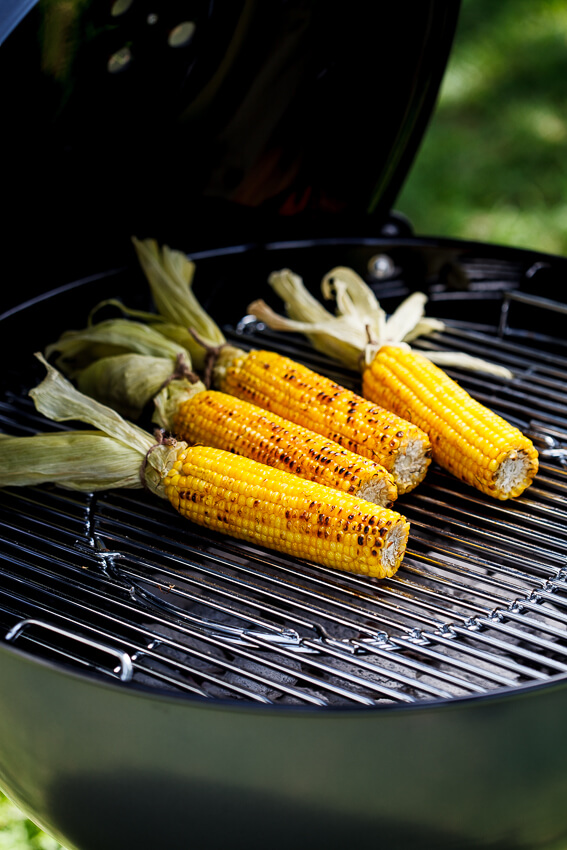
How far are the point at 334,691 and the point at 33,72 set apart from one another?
129 centimetres

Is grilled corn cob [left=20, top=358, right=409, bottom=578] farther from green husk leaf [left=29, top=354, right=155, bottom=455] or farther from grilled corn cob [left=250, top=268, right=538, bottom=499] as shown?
grilled corn cob [left=250, top=268, right=538, bottom=499]

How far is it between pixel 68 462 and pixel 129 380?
0.31 m

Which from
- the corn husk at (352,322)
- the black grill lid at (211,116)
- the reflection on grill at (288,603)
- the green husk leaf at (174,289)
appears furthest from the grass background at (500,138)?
the reflection on grill at (288,603)

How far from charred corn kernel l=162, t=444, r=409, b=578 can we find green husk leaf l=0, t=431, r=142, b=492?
9 cm

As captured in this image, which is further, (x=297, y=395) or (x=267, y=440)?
(x=297, y=395)

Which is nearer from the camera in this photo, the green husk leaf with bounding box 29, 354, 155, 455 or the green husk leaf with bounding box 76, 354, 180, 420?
the green husk leaf with bounding box 29, 354, 155, 455

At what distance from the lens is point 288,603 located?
4.97ft

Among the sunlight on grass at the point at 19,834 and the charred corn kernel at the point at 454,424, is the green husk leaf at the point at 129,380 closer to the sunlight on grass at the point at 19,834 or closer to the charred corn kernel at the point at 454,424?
the charred corn kernel at the point at 454,424

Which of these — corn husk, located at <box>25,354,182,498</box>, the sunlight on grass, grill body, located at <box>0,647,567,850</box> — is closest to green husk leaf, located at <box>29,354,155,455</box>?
corn husk, located at <box>25,354,182,498</box>

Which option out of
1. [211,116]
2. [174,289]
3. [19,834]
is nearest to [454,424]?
[174,289]

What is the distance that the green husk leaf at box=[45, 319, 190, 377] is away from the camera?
6.82ft

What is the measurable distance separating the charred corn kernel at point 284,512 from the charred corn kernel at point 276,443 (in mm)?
69

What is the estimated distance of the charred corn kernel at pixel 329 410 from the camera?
178 centimetres

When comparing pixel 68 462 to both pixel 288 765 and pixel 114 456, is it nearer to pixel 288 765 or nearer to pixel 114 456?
pixel 114 456
